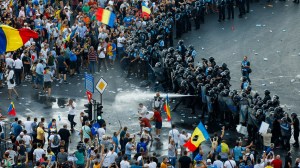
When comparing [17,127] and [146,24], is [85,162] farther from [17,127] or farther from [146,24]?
[146,24]

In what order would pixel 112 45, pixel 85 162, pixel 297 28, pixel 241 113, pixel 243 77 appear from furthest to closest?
pixel 297 28 < pixel 112 45 < pixel 243 77 < pixel 241 113 < pixel 85 162

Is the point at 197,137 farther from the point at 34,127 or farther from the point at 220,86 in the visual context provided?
the point at 34,127

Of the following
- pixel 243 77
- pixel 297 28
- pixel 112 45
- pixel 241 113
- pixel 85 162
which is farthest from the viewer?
pixel 297 28

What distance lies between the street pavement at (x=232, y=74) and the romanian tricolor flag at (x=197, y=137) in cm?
311

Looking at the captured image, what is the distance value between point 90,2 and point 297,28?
1167cm

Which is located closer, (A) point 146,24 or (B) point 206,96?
(B) point 206,96

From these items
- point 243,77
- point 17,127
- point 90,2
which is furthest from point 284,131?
point 90,2

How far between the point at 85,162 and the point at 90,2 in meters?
20.7

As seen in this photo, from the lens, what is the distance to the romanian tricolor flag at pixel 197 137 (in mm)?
38781

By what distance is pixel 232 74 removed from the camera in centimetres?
5228

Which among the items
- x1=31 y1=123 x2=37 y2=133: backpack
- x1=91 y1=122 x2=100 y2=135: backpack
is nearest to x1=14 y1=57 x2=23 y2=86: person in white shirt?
x1=31 y1=123 x2=37 y2=133: backpack

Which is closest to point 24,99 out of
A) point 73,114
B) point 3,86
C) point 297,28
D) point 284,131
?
point 3,86

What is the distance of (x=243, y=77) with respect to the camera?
4847 centimetres

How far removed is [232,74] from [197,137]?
13.7 m
